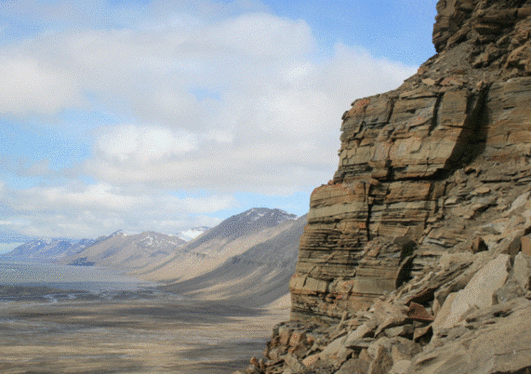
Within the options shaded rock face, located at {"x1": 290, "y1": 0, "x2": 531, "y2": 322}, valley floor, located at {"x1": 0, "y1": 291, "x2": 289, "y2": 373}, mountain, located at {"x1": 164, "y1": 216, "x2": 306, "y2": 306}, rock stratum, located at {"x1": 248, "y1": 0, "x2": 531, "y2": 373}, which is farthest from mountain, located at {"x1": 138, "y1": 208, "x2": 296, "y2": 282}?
rock stratum, located at {"x1": 248, "y1": 0, "x2": 531, "y2": 373}

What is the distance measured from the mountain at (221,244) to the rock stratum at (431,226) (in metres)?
114

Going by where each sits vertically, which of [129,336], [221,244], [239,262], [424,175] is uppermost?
[424,175]

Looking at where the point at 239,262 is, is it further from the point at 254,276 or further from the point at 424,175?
the point at 424,175

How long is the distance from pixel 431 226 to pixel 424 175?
2202 millimetres

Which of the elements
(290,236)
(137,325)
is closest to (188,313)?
(137,325)

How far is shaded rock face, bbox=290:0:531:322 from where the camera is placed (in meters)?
16.7

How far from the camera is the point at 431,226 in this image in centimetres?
1745

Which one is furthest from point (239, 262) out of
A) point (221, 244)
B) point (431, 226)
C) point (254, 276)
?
point (431, 226)

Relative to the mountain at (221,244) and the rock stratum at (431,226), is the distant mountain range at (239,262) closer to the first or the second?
the mountain at (221,244)

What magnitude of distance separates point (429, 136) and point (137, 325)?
48134 mm

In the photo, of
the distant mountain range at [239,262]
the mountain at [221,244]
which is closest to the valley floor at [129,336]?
the distant mountain range at [239,262]

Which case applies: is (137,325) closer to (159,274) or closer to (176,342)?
(176,342)

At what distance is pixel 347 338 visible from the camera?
14.0 metres

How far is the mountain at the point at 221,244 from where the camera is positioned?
14325 centimetres
